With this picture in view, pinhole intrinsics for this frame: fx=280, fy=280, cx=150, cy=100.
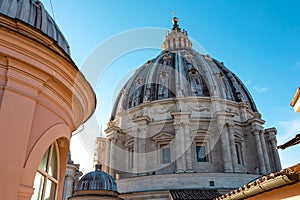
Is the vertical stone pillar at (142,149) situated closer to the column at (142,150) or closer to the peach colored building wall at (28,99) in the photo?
the column at (142,150)

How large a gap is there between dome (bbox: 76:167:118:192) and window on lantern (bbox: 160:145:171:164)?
27.0 ft

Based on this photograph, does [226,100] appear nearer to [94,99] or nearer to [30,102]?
[94,99]

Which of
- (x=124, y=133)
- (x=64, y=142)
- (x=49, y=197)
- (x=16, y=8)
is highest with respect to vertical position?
(x=124, y=133)

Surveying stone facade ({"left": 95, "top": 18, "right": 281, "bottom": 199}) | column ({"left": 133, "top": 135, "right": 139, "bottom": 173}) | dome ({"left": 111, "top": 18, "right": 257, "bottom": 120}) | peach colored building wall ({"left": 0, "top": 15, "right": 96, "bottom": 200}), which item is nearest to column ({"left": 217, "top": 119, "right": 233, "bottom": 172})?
stone facade ({"left": 95, "top": 18, "right": 281, "bottom": 199})

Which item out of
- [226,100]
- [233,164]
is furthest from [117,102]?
[233,164]

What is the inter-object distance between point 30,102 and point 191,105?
1053 inches

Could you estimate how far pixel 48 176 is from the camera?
546 cm

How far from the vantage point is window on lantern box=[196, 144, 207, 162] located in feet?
91.0

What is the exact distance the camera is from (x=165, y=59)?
39062 millimetres

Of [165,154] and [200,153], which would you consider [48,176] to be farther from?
[200,153]

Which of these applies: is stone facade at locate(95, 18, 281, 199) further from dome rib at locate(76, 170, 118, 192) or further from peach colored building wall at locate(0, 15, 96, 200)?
peach colored building wall at locate(0, 15, 96, 200)

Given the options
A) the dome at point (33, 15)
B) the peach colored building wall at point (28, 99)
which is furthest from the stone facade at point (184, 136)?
the peach colored building wall at point (28, 99)

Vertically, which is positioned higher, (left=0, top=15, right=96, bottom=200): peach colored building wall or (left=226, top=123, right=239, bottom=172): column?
(left=226, top=123, right=239, bottom=172): column

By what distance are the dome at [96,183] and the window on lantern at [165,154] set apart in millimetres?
8230
